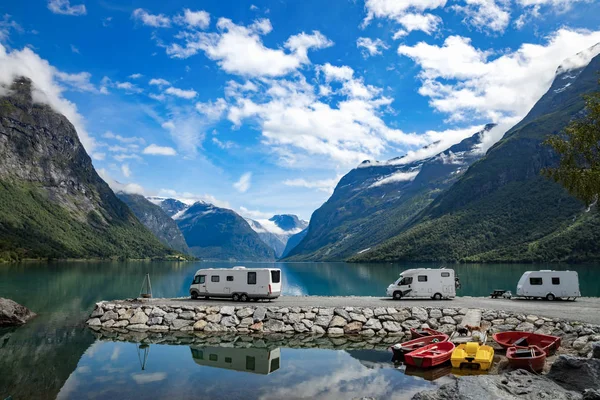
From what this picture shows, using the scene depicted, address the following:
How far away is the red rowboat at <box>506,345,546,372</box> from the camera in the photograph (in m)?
20.0

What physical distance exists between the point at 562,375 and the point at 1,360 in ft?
92.8

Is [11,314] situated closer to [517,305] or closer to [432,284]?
[432,284]

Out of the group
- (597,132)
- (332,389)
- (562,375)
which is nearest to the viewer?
(562,375)

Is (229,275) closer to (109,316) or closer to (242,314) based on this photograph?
(242,314)

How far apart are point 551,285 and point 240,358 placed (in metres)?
30.9

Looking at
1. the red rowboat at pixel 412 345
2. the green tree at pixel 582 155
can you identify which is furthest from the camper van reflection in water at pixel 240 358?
the green tree at pixel 582 155

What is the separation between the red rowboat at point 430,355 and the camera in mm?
21734

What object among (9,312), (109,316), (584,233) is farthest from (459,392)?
(584,233)

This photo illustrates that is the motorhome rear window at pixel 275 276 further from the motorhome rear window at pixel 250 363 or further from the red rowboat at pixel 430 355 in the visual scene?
the red rowboat at pixel 430 355

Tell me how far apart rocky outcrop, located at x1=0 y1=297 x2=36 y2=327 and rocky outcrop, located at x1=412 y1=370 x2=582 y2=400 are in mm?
32056

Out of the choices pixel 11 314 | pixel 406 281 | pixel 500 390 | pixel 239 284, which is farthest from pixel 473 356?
pixel 11 314

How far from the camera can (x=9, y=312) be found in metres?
33.3

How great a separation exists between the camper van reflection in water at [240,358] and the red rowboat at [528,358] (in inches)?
474

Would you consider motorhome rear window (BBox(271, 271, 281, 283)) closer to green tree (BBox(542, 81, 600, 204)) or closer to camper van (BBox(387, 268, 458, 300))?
camper van (BBox(387, 268, 458, 300))
